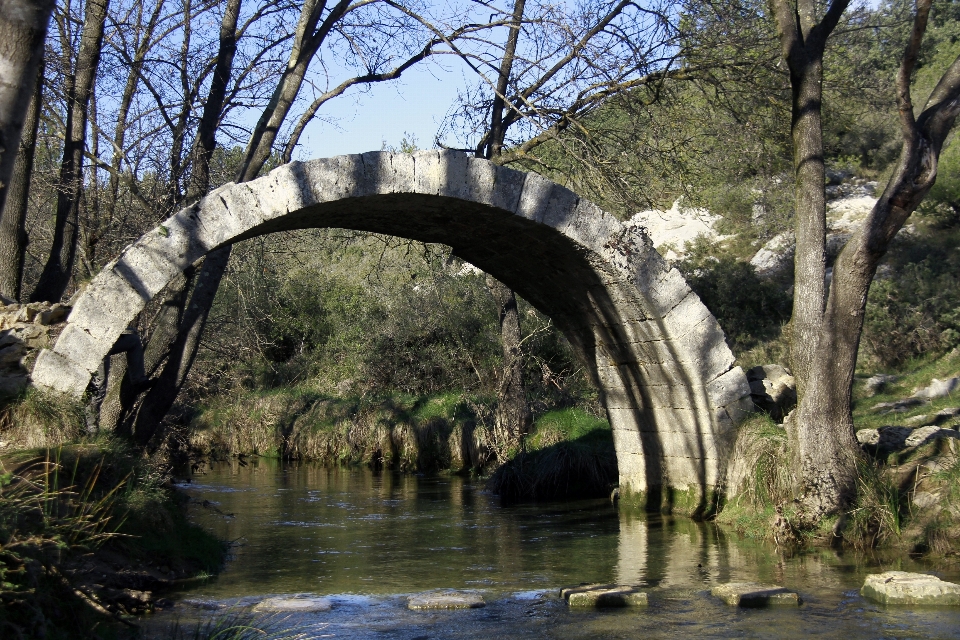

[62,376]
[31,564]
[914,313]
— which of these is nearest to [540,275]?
[62,376]

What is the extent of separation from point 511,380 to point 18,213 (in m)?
7.27

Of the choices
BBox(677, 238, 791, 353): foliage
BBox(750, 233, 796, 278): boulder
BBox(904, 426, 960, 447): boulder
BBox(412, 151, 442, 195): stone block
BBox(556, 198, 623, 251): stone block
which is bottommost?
BBox(904, 426, 960, 447): boulder

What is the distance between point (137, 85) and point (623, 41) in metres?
5.96

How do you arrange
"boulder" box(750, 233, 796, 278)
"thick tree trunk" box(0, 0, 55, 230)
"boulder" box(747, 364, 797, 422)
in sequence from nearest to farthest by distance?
"thick tree trunk" box(0, 0, 55, 230)
"boulder" box(747, 364, 797, 422)
"boulder" box(750, 233, 796, 278)

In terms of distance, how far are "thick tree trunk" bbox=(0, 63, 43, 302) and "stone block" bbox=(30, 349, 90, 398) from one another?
2400mm

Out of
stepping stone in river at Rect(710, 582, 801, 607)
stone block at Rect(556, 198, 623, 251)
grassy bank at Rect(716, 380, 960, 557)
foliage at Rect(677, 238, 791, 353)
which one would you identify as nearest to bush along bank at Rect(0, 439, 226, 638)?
stepping stone in river at Rect(710, 582, 801, 607)

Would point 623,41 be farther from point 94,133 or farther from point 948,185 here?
point 948,185

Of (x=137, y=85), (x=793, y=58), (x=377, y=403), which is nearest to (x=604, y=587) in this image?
(x=793, y=58)

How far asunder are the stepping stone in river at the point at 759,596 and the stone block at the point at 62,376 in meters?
4.89

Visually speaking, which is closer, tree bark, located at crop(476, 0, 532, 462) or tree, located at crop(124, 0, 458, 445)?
tree, located at crop(124, 0, 458, 445)

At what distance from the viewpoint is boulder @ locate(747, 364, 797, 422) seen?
10.3 meters

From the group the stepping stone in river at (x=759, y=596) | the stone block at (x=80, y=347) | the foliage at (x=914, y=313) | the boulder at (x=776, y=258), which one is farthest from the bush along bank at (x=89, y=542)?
the boulder at (x=776, y=258)

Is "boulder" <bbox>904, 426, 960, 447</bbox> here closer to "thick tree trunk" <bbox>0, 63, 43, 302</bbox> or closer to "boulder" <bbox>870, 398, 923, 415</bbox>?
"boulder" <bbox>870, 398, 923, 415</bbox>

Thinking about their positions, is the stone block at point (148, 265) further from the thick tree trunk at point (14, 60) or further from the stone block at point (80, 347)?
the thick tree trunk at point (14, 60)
